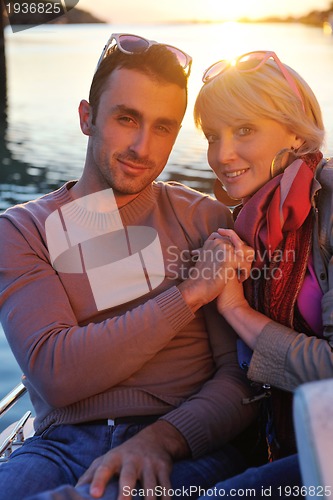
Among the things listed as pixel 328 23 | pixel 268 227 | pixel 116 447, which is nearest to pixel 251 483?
pixel 116 447

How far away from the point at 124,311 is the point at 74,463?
49cm

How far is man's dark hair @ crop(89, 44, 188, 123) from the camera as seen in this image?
2359mm

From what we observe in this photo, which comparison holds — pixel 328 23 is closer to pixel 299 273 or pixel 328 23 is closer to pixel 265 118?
pixel 265 118

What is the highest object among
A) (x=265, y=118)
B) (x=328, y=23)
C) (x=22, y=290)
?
(x=328, y=23)

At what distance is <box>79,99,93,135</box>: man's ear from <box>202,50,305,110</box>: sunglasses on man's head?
43 cm

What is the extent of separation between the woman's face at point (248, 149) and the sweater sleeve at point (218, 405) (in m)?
0.40

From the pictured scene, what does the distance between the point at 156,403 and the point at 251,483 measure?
1.83ft

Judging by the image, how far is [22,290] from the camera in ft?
6.89

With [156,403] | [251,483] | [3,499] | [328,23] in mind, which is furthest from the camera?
[328,23]

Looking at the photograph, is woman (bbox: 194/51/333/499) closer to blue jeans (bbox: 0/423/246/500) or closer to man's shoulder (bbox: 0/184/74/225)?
blue jeans (bbox: 0/423/246/500)

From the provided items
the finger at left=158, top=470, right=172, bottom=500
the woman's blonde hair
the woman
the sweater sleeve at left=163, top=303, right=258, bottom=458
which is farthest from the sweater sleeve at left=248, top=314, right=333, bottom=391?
the woman's blonde hair

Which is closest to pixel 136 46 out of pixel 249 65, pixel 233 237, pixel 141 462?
pixel 249 65

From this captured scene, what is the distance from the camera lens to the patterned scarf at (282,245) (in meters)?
2.03

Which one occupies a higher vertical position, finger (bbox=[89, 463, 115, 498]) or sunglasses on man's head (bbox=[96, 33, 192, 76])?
sunglasses on man's head (bbox=[96, 33, 192, 76])
